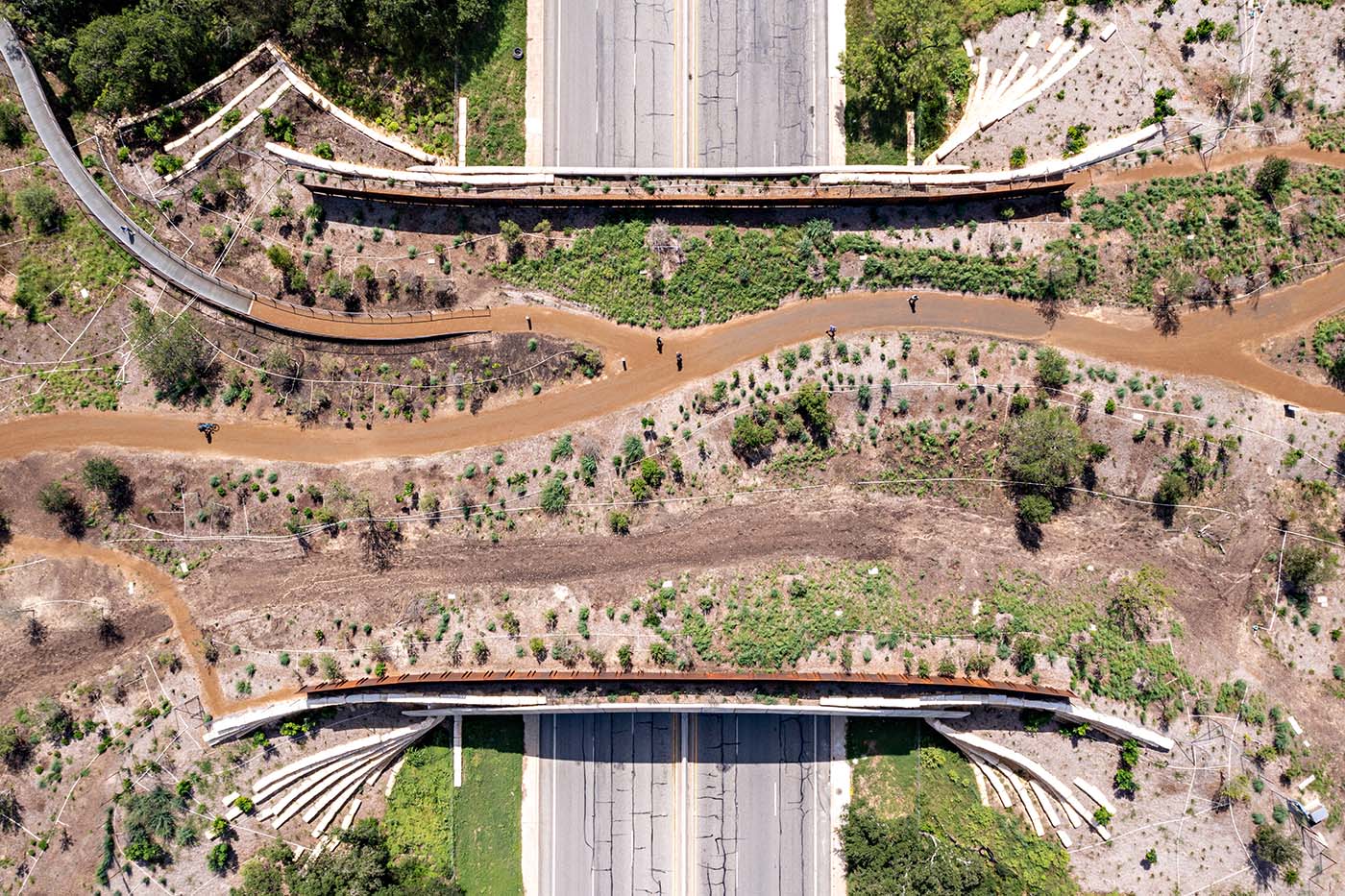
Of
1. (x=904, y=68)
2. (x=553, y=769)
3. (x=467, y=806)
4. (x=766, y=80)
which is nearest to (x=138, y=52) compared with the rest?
(x=766, y=80)

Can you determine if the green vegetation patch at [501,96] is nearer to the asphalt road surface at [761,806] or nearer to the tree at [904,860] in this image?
the asphalt road surface at [761,806]

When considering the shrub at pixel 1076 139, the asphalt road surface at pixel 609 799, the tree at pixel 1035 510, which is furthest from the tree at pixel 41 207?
the shrub at pixel 1076 139

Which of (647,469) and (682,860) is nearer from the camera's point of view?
(647,469)

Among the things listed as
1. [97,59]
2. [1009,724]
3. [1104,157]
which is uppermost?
[97,59]

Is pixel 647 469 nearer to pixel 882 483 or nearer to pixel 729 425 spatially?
pixel 729 425

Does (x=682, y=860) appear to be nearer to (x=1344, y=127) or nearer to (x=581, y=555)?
(x=581, y=555)

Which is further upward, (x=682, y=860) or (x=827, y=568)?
(x=827, y=568)

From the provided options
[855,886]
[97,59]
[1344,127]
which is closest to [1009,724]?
[855,886]
